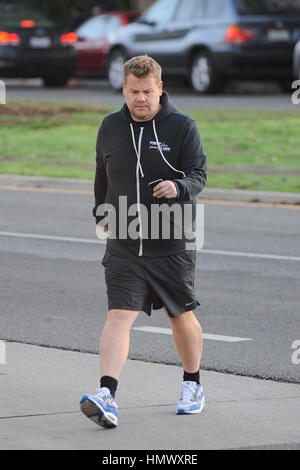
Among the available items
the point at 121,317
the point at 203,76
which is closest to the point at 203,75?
the point at 203,76

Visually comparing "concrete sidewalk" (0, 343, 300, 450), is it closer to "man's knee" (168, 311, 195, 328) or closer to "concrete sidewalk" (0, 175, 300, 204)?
"man's knee" (168, 311, 195, 328)

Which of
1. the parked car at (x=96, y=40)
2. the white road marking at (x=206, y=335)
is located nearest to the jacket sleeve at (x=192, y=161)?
the white road marking at (x=206, y=335)

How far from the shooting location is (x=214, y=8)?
2488cm

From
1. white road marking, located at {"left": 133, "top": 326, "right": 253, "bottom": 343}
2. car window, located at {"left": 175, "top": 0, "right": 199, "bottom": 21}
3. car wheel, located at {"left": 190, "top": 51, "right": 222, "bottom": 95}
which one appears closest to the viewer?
white road marking, located at {"left": 133, "top": 326, "right": 253, "bottom": 343}

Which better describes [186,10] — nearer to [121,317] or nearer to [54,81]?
[54,81]

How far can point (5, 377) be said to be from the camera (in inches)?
277

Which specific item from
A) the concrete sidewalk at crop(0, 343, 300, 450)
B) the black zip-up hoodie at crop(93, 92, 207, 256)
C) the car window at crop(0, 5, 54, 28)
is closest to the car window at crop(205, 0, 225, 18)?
the car window at crop(0, 5, 54, 28)

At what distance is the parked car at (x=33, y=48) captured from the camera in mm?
27578

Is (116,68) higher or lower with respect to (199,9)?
lower

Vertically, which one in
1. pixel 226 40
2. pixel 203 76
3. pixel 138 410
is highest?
pixel 226 40

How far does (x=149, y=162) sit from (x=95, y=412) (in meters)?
1.12

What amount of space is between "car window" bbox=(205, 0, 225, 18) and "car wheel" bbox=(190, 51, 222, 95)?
700 millimetres

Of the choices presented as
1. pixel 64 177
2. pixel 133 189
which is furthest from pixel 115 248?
pixel 64 177

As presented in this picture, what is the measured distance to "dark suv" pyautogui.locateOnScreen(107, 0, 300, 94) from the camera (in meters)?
24.4
